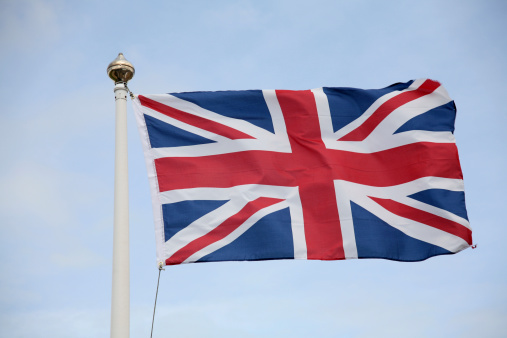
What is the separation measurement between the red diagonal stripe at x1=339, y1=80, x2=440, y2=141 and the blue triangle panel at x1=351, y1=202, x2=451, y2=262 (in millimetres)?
1353

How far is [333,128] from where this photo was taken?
11859 millimetres

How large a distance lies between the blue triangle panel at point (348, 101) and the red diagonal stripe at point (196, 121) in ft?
5.70

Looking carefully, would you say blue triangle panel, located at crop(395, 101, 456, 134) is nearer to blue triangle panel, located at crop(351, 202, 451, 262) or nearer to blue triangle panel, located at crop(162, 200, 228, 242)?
blue triangle panel, located at crop(351, 202, 451, 262)

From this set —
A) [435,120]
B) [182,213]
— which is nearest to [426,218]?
[435,120]

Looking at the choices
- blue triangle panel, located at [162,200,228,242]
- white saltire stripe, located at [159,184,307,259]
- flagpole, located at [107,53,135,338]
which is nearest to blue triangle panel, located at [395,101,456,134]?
white saltire stripe, located at [159,184,307,259]

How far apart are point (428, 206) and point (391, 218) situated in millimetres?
757

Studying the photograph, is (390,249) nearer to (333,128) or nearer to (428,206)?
(428,206)

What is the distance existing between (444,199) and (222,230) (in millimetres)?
3905

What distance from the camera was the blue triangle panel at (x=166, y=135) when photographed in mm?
10711

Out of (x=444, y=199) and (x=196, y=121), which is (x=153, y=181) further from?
(x=444, y=199)

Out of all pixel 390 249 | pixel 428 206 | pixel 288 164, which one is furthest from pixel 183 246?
pixel 428 206

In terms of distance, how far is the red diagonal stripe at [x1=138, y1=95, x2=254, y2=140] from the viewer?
427 inches

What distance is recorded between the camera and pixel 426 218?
37.4 ft

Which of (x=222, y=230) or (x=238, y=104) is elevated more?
(x=238, y=104)
